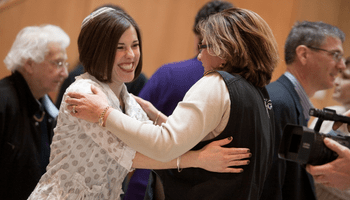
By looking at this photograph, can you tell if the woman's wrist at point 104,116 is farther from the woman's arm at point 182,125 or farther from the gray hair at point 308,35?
the gray hair at point 308,35

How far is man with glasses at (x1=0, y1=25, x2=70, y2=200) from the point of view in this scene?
8.46 ft

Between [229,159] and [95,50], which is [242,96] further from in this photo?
[95,50]

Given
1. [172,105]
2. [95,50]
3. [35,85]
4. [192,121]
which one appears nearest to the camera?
[192,121]

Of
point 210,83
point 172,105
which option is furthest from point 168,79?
point 210,83

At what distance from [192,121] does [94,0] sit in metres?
3.78

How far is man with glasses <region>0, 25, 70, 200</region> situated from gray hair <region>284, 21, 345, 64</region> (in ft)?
5.99

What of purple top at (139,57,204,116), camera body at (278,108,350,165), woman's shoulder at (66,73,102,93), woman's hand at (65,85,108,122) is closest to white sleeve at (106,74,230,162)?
woman's hand at (65,85,108,122)

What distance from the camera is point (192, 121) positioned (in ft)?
4.25

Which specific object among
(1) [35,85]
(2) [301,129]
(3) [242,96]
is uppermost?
(3) [242,96]

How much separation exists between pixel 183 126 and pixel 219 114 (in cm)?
15

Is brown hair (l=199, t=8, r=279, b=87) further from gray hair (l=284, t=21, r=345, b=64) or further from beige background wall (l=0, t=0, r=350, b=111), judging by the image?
beige background wall (l=0, t=0, r=350, b=111)

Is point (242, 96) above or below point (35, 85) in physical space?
above

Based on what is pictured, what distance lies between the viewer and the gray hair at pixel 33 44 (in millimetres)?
2947

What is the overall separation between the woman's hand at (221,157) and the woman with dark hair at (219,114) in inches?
1.1
